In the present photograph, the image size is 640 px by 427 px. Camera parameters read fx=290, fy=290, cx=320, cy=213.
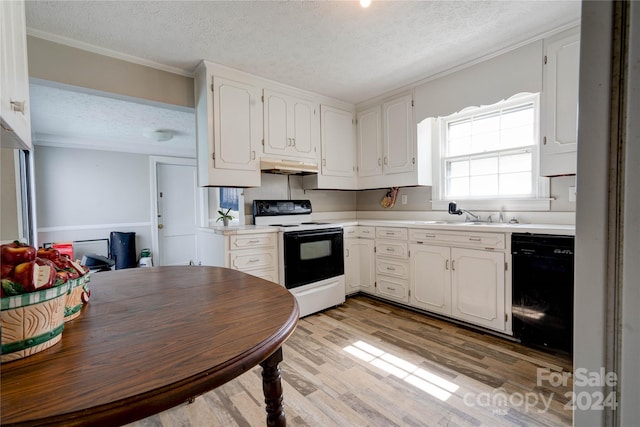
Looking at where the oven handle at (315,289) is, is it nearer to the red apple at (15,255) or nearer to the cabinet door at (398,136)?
the cabinet door at (398,136)

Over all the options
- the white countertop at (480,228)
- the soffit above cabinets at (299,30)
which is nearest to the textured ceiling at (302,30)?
the soffit above cabinets at (299,30)

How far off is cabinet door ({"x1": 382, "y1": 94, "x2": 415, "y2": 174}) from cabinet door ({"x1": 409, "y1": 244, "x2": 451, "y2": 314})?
0.96m

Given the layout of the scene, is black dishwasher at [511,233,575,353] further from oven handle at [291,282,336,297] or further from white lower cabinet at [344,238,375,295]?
oven handle at [291,282,336,297]

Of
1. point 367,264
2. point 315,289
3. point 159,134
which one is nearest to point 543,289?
point 367,264

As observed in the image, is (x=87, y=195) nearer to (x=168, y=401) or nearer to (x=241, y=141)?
(x=241, y=141)

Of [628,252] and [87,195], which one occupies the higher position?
[87,195]

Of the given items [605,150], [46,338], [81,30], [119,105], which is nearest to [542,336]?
[605,150]

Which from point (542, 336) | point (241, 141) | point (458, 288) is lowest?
point (542, 336)

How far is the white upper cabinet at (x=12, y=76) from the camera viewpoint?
2.68 feet

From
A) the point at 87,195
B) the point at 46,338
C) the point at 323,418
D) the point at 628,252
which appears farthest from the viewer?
the point at 87,195

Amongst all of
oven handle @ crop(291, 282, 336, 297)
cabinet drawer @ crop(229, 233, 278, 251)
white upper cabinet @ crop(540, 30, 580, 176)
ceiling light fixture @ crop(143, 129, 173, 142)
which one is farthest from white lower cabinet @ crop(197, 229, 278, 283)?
white upper cabinet @ crop(540, 30, 580, 176)

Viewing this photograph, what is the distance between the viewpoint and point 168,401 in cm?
47

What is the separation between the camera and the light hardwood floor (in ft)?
4.91

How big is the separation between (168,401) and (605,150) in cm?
78
